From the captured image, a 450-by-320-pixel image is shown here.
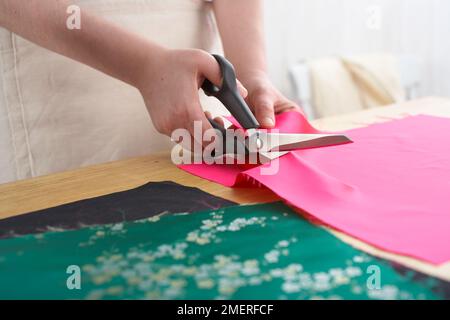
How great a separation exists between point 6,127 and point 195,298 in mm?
583

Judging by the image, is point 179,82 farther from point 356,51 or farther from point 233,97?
point 356,51

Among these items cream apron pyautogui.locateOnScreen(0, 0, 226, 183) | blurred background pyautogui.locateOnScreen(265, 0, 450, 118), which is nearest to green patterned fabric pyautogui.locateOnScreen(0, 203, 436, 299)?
cream apron pyautogui.locateOnScreen(0, 0, 226, 183)

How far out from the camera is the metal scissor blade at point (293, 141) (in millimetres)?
715

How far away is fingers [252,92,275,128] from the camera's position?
78 cm

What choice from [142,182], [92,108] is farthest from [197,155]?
[92,108]

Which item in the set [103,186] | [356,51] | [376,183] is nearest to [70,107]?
[103,186]

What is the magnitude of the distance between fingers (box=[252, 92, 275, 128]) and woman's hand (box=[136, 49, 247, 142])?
99 millimetres

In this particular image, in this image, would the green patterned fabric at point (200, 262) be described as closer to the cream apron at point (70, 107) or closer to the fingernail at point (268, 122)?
the fingernail at point (268, 122)

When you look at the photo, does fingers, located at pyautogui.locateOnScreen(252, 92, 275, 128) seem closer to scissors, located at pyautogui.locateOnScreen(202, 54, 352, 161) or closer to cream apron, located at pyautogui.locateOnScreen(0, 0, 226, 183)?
scissors, located at pyautogui.locateOnScreen(202, 54, 352, 161)

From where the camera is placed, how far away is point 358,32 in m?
2.12

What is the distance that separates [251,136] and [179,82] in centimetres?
12

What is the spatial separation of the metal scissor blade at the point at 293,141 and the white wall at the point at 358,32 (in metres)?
1.25

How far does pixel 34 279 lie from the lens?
0.46m
